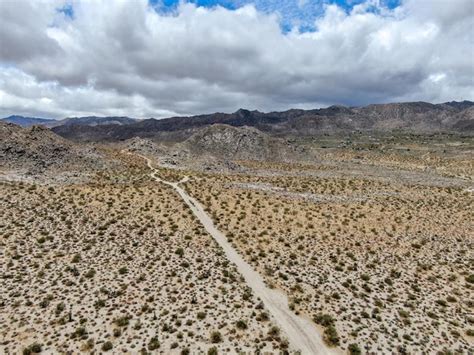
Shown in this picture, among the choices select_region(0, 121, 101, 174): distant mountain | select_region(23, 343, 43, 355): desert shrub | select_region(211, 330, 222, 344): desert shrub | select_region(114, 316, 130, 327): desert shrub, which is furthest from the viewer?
select_region(0, 121, 101, 174): distant mountain

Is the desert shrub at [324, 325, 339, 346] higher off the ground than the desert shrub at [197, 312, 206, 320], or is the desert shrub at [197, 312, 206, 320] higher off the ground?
the desert shrub at [197, 312, 206, 320]

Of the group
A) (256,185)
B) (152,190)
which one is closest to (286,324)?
(152,190)

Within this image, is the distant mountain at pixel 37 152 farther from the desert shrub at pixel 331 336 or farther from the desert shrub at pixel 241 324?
the desert shrub at pixel 331 336

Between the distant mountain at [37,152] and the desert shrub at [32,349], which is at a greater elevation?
the distant mountain at [37,152]

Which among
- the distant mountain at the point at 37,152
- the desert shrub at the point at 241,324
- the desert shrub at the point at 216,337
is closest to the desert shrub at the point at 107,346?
the desert shrub at the point at 216,337

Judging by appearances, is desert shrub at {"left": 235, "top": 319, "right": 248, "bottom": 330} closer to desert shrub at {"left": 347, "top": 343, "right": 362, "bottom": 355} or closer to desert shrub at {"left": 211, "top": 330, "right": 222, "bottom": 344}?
desert shrub at {"left": 211, "top": 330, "right": 222, "bottom": 344}

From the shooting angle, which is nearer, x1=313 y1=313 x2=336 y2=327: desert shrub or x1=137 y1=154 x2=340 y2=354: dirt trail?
x1=137 y1=154 x2=340 y2=354: dirt trail

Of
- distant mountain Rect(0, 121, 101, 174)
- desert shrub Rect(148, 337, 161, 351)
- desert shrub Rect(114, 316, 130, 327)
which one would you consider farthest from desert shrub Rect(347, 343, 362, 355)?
distant mountain Rect(0, 121, 101, 174)

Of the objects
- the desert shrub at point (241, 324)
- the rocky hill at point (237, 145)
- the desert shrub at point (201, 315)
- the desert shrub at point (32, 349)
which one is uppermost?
the rocky hill at point (237, 145)

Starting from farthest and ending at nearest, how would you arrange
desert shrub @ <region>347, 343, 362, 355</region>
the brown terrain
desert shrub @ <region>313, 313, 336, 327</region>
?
desert shrub @ <region>313, 313, 336, 327</region> → the brown terrain → desert shrub @ <region>347, 343, 362, 355</region>

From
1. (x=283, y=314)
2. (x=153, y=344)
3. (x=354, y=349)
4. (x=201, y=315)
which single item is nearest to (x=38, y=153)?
(x=201, y=315)

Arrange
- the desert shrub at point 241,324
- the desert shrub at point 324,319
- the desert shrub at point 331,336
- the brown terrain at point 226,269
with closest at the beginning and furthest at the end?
the desert shrub at point 331,336, the brown terrain at point 226,269, the desert shrub at point 241,324, the desert shrub at point 324,319
